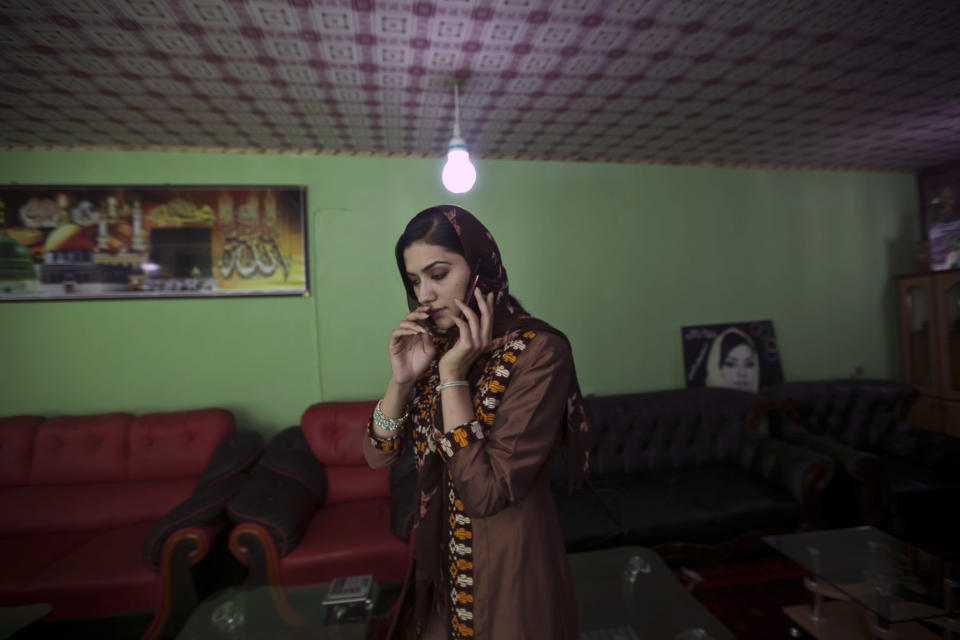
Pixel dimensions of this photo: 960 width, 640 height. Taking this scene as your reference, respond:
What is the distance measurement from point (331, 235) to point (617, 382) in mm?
2561

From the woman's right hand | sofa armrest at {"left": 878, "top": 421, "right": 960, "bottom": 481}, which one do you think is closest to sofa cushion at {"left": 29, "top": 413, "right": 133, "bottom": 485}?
the woman's right hand

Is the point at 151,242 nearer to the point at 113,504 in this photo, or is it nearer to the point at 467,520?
the point at 113,504

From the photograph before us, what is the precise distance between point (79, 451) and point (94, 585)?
989mm

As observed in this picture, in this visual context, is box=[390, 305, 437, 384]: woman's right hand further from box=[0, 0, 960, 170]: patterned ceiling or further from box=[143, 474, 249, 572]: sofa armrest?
box=[143, 474, 249, 572]: sofa armrest

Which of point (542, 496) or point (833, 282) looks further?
point (833, 282)

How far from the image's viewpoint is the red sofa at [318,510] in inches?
84.3

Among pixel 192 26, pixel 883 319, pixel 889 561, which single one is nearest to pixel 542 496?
pixel 889 561

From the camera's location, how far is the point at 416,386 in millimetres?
1172

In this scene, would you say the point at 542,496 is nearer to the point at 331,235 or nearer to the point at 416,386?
the point at 416,386

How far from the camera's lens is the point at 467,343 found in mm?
862

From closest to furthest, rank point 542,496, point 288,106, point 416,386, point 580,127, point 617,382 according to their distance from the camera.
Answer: point 542,496, point 416,386, point 288,106, point 580,127, point 617,382

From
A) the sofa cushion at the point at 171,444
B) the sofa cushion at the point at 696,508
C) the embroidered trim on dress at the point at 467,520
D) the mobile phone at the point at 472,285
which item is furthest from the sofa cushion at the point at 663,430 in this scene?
the sofa cushion at the point at 171,444

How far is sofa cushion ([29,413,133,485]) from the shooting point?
2520 millimetres

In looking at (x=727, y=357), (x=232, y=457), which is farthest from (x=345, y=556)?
(x=727, y=357)
